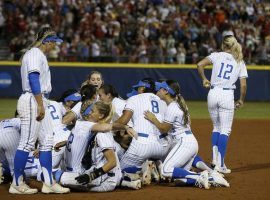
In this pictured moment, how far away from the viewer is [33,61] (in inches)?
303

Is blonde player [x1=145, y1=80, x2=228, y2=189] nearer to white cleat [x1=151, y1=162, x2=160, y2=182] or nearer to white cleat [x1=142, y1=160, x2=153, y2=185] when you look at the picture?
white cleat [x1=142, y1=160, x2=153, y2=185]

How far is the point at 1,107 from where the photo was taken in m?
18.8

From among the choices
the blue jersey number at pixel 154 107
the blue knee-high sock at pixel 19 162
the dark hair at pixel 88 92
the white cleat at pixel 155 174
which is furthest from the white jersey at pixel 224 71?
the blue knee-high sock at pixel 19 162

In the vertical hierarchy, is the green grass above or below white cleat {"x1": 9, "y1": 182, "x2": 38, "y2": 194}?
below

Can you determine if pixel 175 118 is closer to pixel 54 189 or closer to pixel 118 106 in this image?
pixel 118 106

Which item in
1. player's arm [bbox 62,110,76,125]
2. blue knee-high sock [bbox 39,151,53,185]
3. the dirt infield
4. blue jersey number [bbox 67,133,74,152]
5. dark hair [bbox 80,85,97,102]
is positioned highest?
dark hair [bbox 80,85,97,102]

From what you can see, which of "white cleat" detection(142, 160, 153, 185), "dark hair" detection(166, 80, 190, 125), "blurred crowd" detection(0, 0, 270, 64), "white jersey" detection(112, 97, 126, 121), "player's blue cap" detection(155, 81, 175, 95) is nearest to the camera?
"white cleat" detection(142, 160, 153, 185)

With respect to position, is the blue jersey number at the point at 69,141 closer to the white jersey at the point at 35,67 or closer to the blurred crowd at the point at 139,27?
the white jersey at the point at 35,67

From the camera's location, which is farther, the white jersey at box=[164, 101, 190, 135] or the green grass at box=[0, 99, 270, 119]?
the green grass at box=[0, 99, 270, 119]

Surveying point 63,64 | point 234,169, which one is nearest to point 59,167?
point 234,169

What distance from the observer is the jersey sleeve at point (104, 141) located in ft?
25.5

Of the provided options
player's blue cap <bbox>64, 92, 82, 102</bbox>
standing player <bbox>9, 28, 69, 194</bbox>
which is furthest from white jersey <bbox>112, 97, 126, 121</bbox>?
standing player <bbox>9, 28, 69, 194</bbox>

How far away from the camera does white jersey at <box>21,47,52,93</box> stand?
25.2 feet

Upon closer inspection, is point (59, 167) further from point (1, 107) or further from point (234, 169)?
point (1, 107)
